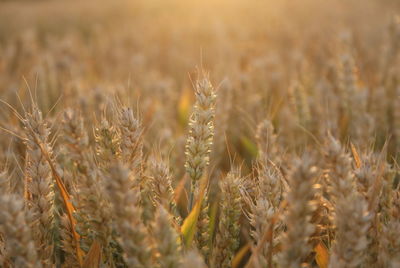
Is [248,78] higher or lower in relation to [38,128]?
lower

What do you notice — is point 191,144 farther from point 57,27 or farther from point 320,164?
point 57,27

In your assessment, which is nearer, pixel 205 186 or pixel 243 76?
pixel 205 186

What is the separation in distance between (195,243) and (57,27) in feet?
28.3

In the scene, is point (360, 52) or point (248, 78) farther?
point (360, 52)

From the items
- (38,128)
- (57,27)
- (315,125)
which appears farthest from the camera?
(57,27)

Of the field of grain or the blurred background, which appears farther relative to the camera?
the blurred background

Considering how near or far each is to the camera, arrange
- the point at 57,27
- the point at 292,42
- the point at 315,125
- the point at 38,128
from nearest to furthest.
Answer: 1. the point at 38,128
2. the point at 315,125
3. the point at 292,42
4. the point at 57,27

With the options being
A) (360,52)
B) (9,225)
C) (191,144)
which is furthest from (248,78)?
(9,225)

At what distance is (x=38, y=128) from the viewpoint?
3.30 feet

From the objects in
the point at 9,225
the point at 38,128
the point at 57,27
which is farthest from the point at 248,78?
the point at 57,27

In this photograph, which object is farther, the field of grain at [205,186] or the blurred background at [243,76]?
the blurred background at [243,76]

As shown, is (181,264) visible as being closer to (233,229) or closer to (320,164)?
(233,229)

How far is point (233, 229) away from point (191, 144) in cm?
26

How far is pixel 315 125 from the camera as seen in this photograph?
1.94m
